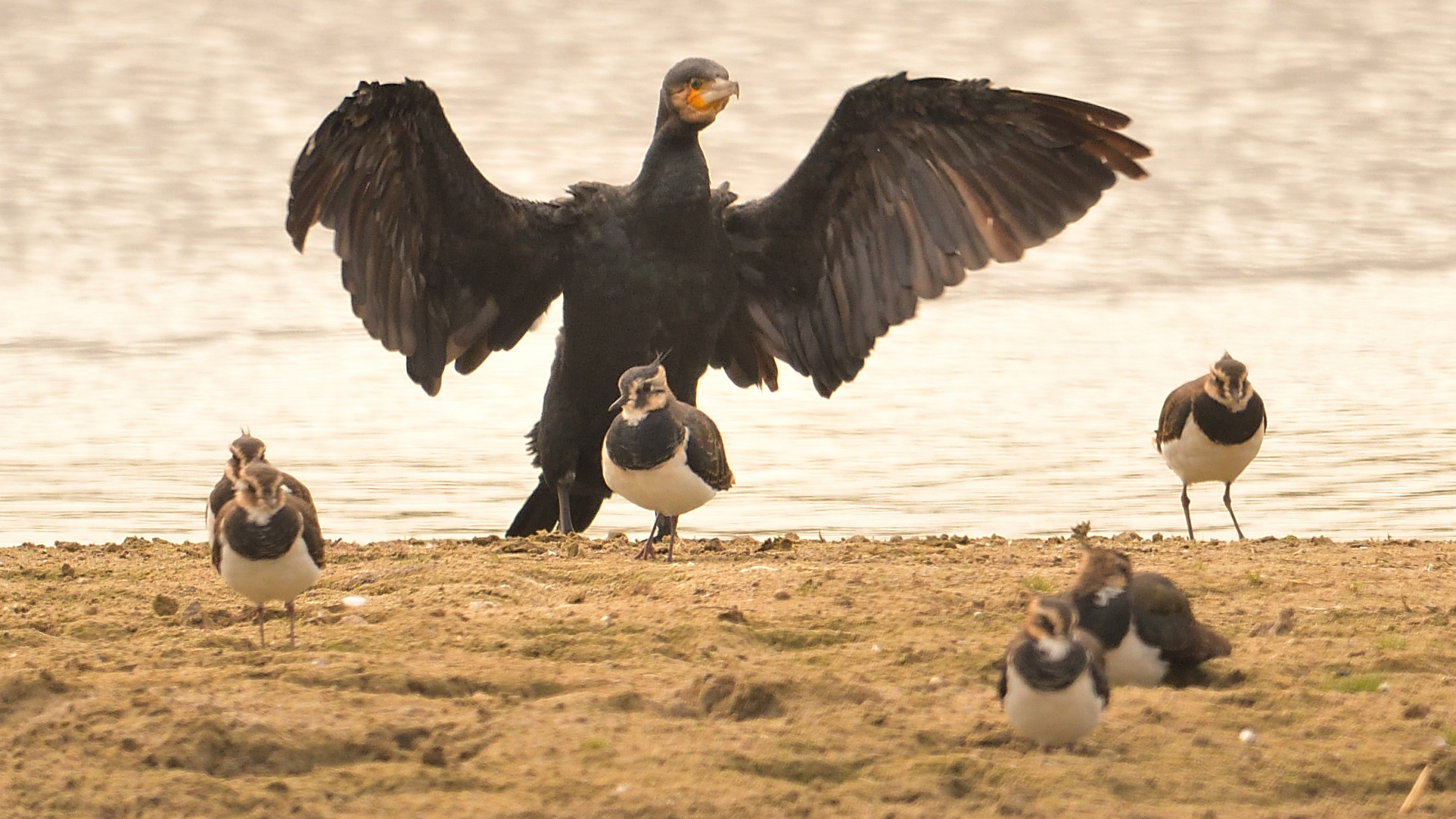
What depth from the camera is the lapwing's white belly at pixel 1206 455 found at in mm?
8672

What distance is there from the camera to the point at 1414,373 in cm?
1220

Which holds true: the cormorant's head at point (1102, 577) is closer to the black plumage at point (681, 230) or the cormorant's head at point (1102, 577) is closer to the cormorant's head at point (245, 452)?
the cormorant's head at point (245, 452)

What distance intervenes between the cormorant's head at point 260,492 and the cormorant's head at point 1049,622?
90.0 inches

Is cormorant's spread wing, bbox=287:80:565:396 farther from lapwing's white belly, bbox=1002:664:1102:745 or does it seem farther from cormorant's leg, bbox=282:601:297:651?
lapwing's white belly, bbox=1002:664:1102:745

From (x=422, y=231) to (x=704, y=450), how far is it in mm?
1705

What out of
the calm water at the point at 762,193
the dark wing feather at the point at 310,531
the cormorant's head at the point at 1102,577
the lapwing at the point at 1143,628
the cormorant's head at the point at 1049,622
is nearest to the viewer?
the cormorant's head at the point at 1049,622

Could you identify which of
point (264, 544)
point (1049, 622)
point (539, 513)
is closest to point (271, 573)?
point (264, 544)

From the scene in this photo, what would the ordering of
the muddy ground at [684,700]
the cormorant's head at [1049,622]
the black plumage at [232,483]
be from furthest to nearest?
the black plumage at [232,483]
the cormorant's head at [1049,622]
the muddy ground at [684,700]

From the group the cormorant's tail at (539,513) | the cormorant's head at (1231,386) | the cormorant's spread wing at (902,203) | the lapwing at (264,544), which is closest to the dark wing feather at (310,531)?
the lapwing at (264,544)

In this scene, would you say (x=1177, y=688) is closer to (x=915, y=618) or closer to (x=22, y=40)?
(x=915, y=618)

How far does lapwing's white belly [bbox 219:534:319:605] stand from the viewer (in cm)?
602

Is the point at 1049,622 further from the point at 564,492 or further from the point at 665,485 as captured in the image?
the point at 564,492

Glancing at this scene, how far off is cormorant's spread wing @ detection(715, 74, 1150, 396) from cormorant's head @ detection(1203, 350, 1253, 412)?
0.88 metres

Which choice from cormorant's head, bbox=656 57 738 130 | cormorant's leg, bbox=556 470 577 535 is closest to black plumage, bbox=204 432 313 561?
cormorant's leg, bbox=556 470 577 535
